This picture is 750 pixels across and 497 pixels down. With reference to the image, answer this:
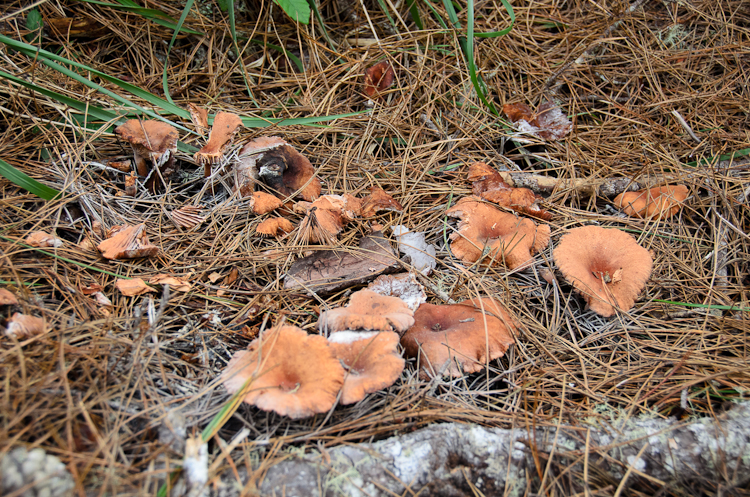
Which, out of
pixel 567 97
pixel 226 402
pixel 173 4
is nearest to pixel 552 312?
pixel 226 402

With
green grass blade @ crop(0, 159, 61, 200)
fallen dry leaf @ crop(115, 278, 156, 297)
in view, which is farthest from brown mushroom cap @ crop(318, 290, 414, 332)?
green grass blade @ crop(0, 159, 61, 200)

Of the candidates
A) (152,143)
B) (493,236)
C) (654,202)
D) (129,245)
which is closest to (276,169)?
(152,143)

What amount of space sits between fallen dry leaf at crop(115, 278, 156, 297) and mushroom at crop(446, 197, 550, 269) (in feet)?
5.20

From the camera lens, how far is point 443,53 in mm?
3305

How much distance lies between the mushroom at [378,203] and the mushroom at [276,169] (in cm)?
31

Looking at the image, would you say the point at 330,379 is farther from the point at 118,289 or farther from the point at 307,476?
the point at 118,289

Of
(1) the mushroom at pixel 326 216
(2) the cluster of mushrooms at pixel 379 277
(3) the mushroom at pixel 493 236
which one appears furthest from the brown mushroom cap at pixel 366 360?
(3) the mushroom at pixel 493 236

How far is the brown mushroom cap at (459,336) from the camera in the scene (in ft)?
6.10

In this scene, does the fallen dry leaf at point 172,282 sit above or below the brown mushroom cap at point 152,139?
below

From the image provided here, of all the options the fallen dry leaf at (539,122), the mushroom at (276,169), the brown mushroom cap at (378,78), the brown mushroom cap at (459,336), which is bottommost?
the brown mushroom cap at (459,336)

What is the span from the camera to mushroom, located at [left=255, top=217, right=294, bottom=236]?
2338 millimetres

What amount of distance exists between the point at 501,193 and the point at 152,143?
6.84ft

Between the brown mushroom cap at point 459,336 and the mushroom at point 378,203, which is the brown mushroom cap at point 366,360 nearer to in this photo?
the brown mushroom cap at point 459,336

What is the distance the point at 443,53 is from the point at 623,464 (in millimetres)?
2905
